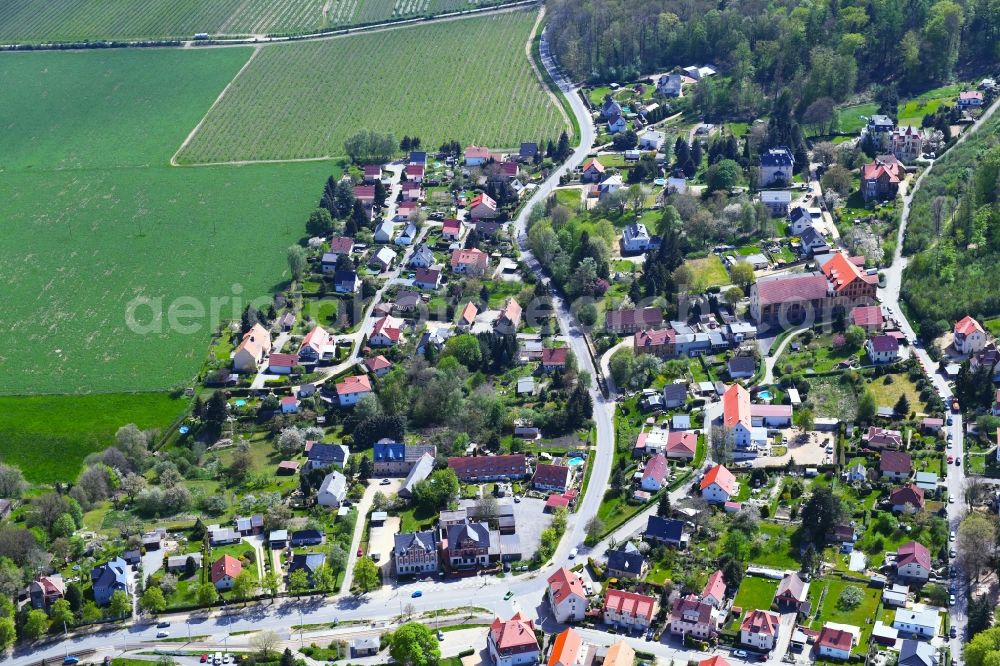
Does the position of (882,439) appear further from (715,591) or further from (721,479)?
(715,591)

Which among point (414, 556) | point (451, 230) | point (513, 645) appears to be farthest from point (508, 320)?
point (513, 645)

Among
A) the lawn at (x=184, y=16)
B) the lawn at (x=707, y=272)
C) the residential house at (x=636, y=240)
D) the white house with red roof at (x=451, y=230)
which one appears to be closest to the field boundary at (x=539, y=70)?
the lawn at (x=184, y=16)

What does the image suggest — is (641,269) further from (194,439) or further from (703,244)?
(194,439)

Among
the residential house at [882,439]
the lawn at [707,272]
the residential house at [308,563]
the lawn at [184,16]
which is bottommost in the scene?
the lawn at [707,272]

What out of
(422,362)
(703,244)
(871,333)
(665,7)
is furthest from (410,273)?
(665,7)

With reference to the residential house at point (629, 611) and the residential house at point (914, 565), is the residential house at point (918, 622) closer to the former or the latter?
the residential house at point (914, 565)

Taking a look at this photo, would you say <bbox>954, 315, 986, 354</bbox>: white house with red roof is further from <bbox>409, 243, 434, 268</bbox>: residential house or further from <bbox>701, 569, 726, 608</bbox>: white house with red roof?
<bbox>409, 243, 434, 268</bbox>: residential house
